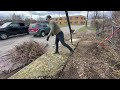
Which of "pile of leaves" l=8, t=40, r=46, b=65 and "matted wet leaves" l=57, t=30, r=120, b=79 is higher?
"pile of leaves" l=8, t=40, r=46, b=65

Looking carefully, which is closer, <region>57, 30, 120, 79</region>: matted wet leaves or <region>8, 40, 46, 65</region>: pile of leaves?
<region>57, 30, 120, 79</region>: matted wet leaves

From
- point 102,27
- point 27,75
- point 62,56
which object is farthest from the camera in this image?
point 102,27

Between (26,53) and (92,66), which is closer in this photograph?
(92,66)

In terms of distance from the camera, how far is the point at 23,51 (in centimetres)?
589

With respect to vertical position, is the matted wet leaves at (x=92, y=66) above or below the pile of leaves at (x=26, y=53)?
below

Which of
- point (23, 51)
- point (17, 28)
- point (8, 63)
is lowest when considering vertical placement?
point (8, 63)

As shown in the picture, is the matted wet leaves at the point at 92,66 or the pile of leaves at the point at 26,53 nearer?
the matted wet leaves at the point at 92,66

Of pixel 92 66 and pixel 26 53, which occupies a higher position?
pixel 26 53
